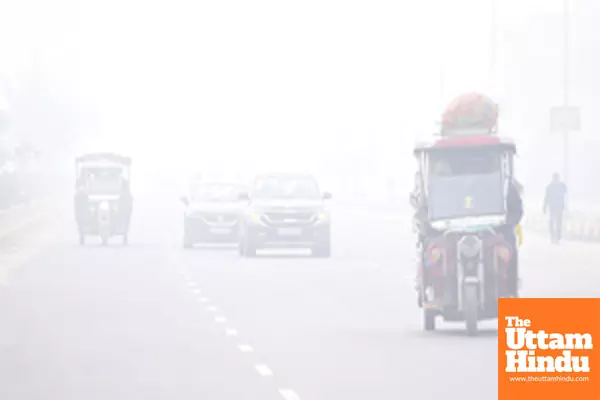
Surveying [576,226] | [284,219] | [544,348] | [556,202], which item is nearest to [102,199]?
[284,219]

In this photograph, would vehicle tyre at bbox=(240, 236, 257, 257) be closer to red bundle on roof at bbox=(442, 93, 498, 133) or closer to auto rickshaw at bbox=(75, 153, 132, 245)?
auto rickshaw at bbox=(75, 153, 132, 245)

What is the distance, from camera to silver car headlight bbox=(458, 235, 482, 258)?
806 inches

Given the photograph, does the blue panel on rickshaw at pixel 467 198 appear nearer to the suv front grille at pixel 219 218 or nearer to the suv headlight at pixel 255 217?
the suv headlight at pixel 255 217

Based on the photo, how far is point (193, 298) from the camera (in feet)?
90.8

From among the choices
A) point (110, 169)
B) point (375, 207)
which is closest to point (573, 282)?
point (110, 169)

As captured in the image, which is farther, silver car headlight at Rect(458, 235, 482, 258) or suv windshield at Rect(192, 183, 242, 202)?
suv windshield at Rect(192, 183, 242, 202)

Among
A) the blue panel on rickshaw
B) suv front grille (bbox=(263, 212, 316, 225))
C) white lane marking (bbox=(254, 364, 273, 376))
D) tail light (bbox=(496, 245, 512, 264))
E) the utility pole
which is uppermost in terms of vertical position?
the utility pole

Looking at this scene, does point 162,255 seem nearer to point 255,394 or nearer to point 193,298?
point 193,298

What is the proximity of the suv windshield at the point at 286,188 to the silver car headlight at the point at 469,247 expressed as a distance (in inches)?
830

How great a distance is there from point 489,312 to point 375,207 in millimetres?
73867

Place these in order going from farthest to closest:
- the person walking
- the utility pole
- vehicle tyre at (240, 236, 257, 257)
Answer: the utility pole
the person walking
vehicle tyre at (240, 236, 257, 257)

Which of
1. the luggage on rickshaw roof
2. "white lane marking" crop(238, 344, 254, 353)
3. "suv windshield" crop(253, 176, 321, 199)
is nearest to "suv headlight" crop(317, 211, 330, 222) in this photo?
"suv windshield" crop(253, 176, 321, 199)

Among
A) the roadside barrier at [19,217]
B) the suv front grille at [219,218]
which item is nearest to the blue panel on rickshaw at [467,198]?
the suv front grille at [219,218]

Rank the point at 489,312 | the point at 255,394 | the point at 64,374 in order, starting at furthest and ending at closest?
the point at 489,312, the point at 64,374, the point at 255,394
